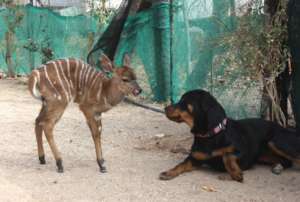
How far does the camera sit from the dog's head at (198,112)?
5855mm

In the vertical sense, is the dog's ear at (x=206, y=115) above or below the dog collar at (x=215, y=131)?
above

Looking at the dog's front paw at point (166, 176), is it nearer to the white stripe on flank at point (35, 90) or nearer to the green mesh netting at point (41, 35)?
the white stripe on flank at point (35, 90)

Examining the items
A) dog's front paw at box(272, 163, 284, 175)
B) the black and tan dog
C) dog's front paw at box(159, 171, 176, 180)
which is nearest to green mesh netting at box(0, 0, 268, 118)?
the black and tan dog

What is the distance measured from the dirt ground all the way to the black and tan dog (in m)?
0.13

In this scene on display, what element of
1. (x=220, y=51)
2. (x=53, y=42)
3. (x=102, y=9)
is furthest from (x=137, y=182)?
(x=53, y=42)

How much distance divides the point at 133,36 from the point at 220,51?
3796 mm

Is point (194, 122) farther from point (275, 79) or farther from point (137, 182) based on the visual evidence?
point (275, 79)

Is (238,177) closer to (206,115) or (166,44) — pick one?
(206,115)

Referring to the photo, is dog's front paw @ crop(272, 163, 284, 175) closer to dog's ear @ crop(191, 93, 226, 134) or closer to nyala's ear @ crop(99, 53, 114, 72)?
dog's ear @ crop(191, 93, 226, 134)

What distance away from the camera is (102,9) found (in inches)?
575

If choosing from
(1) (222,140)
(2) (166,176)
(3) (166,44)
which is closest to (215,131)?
(1) (222,140)

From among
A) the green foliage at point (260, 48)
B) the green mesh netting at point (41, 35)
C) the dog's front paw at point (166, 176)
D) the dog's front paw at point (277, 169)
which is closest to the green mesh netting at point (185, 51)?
the green foliage at point (260, 48)

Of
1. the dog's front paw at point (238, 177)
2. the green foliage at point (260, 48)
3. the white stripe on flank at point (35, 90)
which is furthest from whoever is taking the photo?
the green foliage at point (260, 48)

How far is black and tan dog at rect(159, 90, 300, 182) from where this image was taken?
586 centimetres
